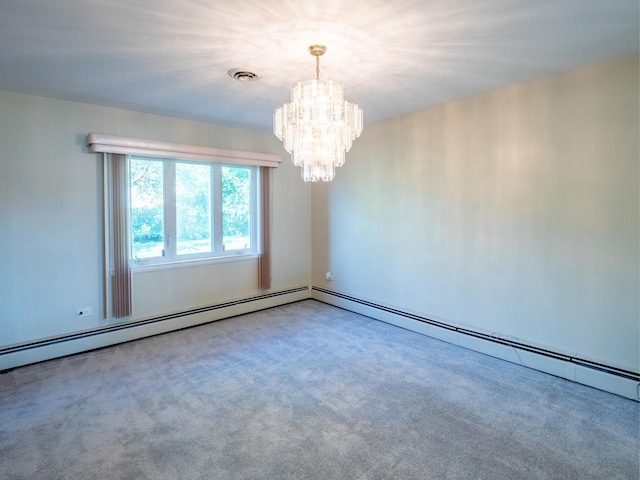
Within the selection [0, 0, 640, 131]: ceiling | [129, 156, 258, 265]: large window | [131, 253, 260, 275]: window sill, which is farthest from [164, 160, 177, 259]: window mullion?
[0, 0, 640, 131]: ceiling

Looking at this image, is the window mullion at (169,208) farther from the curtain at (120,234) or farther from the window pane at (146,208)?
the curtain at (120,234)

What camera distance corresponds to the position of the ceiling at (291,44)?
→ 1832 millimetres

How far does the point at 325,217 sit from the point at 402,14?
3.34 m

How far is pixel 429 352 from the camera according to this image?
134 inches

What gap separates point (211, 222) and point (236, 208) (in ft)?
1.30

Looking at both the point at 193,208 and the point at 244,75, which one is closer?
the point at 244,75

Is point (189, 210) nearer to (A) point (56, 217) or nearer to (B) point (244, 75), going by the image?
(A) point (56, 217)

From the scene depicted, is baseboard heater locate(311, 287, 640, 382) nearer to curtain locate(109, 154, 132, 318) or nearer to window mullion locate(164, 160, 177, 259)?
window mullion locate(164, 160, 177, 259)

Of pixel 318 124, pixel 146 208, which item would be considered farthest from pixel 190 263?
pixel 318 124

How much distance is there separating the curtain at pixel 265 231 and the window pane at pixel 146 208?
126 centimetres

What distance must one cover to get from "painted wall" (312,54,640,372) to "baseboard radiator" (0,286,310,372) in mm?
1555

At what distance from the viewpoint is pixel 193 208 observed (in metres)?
4.21

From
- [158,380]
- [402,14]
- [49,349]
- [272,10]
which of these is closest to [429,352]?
[158,380]

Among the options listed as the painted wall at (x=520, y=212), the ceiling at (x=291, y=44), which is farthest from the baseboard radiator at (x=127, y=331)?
the ceiling at (x=291, y=44)
